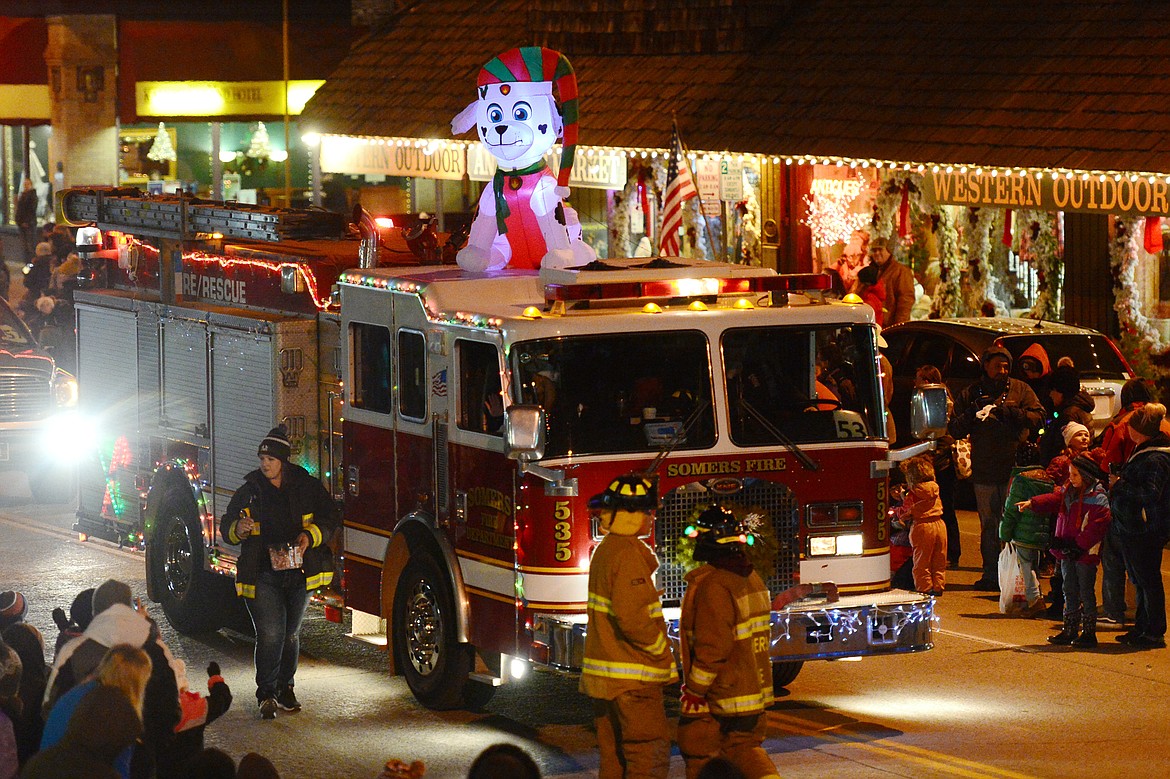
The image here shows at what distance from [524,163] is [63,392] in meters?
8.61

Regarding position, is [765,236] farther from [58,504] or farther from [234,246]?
[234,246]

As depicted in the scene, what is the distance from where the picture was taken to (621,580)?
28.5 feet

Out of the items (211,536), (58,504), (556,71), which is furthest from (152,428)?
(58,504)

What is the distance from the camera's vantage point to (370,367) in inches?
472

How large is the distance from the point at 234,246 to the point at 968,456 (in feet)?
19.5

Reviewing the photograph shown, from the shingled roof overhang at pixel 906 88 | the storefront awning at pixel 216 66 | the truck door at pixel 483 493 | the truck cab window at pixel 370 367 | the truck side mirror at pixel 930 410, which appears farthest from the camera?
the storefront awning at pixel 216 66

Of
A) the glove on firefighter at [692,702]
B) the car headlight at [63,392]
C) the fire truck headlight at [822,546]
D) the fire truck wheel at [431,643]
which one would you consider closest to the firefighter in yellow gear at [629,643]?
the glove on firefighter at [692,702]

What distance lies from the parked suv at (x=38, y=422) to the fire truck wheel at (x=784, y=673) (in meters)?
9.69

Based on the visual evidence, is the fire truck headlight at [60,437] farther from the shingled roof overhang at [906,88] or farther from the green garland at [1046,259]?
the green garland at [1046,259]

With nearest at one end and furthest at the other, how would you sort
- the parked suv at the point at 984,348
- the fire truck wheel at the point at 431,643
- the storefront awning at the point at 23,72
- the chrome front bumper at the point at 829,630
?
the chrome front bumper at the point at 829,630 → the fire truck wheel at the point at 431,643 → the parked suv at the point at 984,348 → the storefront awning at the point at 23,72

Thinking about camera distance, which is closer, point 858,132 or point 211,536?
point 211,536

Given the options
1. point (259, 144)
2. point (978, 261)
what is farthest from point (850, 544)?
point (259, 144)

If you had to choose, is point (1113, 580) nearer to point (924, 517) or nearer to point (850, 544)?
point (924, 517)

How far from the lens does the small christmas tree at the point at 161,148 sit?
40250mm
